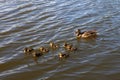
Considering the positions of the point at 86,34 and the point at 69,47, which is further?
the point at 86,34

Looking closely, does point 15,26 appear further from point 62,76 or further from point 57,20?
point 62,76

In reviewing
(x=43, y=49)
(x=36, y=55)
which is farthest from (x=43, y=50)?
(x=36, y=55)

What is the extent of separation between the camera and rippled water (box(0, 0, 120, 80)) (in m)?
10.2

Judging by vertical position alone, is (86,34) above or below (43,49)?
above

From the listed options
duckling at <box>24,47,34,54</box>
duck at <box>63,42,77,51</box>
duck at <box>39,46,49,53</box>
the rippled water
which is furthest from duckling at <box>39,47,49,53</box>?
duck at <box>63,42,77,51</box>

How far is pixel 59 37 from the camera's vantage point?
41.9 ft

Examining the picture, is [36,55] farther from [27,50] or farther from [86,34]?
[86,34]

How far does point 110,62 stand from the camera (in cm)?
1062

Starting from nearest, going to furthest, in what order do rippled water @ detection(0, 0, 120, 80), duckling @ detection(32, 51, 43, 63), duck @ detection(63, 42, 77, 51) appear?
rippled water @ detection(0, 0, 120, 80) → duckling @ detection(32, 51, 43, 63) → duck @ detection(63, 42, 77, 51)

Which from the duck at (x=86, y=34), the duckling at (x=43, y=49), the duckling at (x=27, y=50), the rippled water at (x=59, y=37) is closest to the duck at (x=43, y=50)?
the duckling at (x=43, y=49)

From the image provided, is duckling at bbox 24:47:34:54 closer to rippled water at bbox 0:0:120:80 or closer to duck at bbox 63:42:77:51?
rippled water at bbox 0:0:120:80

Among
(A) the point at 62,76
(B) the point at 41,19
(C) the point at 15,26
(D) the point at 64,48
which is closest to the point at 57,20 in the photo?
(B) the point at 41,19

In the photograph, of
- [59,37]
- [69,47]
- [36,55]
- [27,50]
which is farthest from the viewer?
[59,37]

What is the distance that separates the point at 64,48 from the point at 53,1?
6425 millimetres
